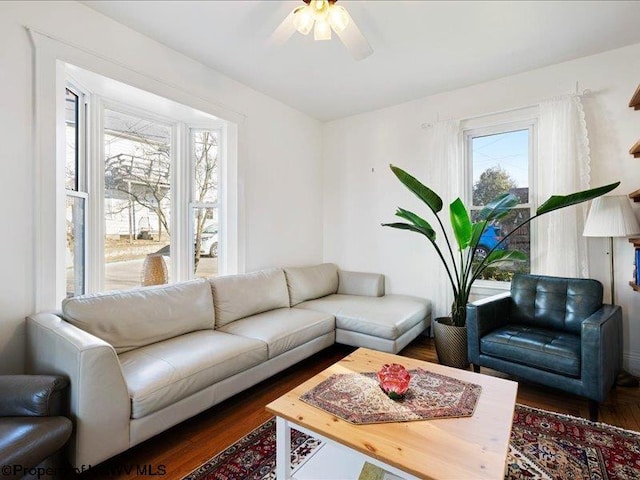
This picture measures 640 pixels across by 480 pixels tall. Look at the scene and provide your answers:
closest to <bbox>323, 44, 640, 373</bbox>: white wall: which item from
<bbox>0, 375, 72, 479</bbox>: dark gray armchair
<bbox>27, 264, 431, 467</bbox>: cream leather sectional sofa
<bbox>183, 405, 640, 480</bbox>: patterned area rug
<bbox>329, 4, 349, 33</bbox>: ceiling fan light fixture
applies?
<bbox>27, 264, 431, 467</bbox>: cream leather sectional sofa

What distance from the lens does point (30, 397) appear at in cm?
138

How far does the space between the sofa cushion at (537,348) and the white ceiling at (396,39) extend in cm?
224

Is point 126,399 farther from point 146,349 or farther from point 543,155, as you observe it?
point 543,155

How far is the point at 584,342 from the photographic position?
1.99 m

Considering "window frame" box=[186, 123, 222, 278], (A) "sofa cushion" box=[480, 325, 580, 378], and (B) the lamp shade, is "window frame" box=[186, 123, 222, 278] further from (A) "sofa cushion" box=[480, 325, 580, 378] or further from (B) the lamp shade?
(B) the lamp shade

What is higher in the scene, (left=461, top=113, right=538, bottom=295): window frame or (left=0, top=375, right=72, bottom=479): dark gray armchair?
(left=461, top=113, right=538, bottom=295): window frame

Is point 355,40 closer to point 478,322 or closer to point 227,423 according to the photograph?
point 478,322

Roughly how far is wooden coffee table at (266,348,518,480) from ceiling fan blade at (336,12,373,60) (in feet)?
6.37

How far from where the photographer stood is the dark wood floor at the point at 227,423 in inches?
64.9

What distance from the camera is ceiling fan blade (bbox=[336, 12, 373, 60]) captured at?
1.84 metres

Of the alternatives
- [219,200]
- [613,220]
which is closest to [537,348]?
[613,220]

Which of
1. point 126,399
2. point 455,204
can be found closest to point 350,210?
point 455,204

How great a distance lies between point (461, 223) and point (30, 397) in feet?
9.73

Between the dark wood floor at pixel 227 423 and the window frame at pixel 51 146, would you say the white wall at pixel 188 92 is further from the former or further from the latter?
the dark wood floor at pixel 227 423
